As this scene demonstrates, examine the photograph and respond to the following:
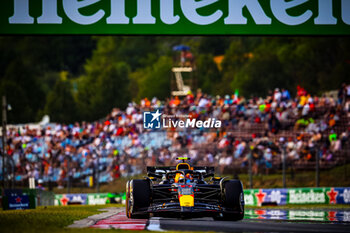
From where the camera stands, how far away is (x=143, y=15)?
15.5 meters

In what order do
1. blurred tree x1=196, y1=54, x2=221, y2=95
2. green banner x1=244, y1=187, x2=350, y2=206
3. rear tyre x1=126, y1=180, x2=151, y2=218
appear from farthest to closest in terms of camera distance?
blurred tree x1=196, y1=54, x2=221, y2=95
green banner x1=244, y1=187, x2=350, y2=206
rear tyre x1=126, y1=180, x2=151, y2=218

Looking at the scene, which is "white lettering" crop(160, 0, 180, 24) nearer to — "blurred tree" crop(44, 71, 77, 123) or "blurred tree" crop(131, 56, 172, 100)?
"blurred tree" crop(131, 56, 172, 100)

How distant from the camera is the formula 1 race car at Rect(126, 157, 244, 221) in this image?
12867 mm

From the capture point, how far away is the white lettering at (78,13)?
15.4 metres

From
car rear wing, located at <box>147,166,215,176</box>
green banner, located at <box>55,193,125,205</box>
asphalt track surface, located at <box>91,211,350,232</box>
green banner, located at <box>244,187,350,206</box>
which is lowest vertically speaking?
green banner, located at <box>55,193,125,205</box>

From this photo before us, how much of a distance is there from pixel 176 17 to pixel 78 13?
84.1 inches

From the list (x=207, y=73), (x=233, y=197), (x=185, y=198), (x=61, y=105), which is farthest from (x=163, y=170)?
(x=207, y=73)

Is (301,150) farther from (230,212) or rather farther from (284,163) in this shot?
(230,212)

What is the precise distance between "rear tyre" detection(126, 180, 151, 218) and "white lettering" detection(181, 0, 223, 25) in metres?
4.04

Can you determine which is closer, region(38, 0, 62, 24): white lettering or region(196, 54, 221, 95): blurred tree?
region(38, 0, 62, 24): white lettering

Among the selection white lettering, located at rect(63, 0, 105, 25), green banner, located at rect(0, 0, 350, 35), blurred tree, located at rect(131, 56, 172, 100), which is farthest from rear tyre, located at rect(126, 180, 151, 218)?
blurred tree, located at rect(131, 56, 172, 100)

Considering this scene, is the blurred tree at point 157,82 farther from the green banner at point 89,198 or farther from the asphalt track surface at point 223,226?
the asphalt track surface at point 223,226

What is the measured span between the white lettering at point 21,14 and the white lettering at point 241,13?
14.2ft

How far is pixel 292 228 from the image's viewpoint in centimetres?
1208
